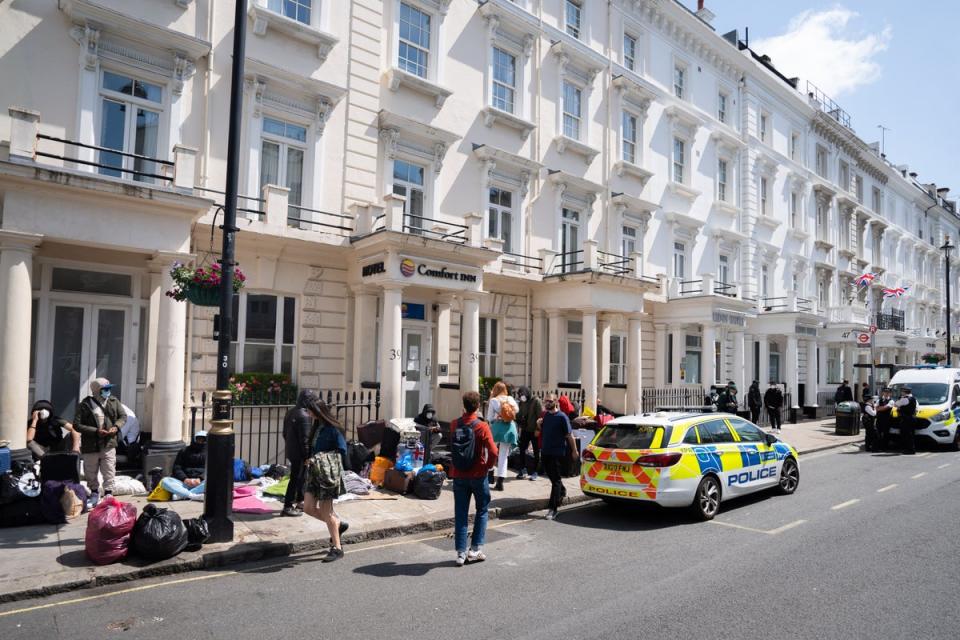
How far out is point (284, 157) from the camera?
13.4m

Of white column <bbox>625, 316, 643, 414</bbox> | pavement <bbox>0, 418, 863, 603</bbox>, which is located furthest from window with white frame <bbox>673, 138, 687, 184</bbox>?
pavement <bbox>0, 418, 863, 603</bbox>

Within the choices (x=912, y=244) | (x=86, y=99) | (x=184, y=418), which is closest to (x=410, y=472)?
(x=184, y=418)

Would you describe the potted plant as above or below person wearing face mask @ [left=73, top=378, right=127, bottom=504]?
above

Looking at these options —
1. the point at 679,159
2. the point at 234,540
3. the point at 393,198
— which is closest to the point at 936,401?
the point at 679,159

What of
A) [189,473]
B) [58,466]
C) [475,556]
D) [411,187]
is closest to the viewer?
[475,556]

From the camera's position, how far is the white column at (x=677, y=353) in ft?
74.3

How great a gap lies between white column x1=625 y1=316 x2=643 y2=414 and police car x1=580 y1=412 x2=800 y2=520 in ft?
27.8

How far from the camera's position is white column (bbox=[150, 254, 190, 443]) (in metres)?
10.1

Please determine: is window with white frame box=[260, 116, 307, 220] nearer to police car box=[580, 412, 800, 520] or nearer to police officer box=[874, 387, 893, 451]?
police car box=[580, 412, 800, 520]

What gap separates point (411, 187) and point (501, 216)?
130 inches

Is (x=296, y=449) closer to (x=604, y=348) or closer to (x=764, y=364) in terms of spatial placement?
(x=604, y=348)

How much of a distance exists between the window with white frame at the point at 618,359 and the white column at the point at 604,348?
142cm

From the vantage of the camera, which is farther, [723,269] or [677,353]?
[723,269]

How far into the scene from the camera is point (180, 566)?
6281 mm
